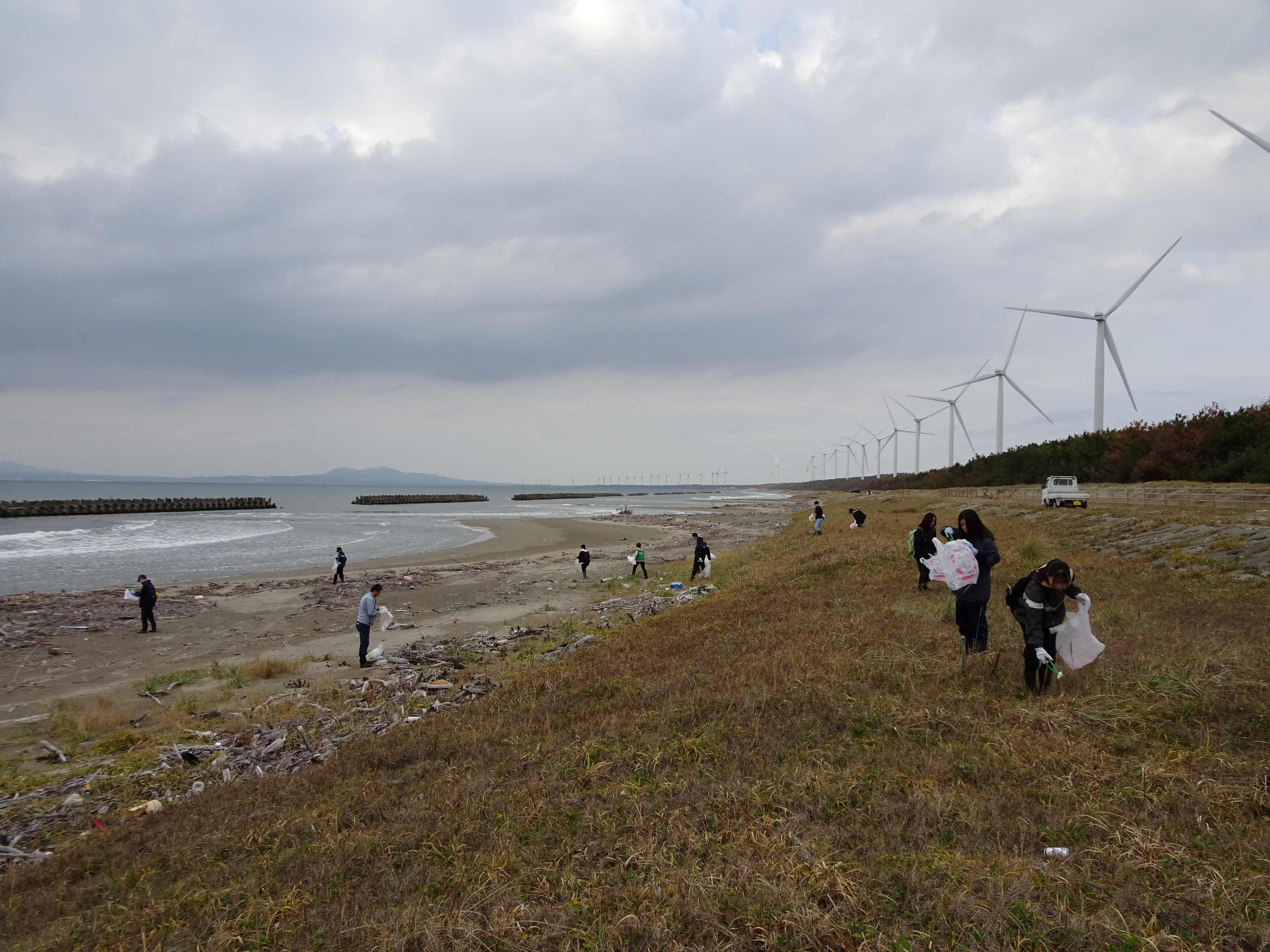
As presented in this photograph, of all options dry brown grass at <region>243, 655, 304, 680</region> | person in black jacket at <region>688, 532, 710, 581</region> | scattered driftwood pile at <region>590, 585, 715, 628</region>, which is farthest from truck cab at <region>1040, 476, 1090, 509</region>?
dry brown grass at <region>243, 655, 304, 680</region>

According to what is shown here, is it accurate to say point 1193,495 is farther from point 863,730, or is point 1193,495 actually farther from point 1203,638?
point 863,730

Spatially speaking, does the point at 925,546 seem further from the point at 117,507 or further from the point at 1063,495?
the point at 117,507

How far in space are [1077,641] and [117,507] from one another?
137721 millimetres

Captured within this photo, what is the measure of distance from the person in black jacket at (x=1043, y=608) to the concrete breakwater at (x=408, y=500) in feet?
500

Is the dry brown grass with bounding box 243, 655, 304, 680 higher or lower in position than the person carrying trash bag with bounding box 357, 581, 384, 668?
lower

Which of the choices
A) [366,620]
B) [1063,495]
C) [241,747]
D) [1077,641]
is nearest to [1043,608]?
[1077,641]

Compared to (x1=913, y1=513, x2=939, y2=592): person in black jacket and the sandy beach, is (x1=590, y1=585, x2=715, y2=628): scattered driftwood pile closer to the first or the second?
the sandy beach

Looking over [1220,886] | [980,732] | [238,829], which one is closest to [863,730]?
[980,732]

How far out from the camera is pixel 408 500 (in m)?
163

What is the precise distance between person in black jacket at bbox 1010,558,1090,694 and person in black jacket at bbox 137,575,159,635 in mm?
25830

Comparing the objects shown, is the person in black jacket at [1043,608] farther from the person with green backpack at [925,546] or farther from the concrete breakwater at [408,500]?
the concrete breakwater at [408,500]

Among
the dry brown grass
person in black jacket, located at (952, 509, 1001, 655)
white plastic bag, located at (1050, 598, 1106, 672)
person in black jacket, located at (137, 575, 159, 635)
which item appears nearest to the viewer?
white plastic bag, located at (1050, 598, 1106, 672)

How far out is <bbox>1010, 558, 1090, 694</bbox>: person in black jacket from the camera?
775cm

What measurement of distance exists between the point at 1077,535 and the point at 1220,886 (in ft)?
86.7
